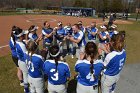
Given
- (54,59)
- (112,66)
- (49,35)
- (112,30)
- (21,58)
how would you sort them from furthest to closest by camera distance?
1. (112,30)
2. (49,35)
3. (21,58)
4. (112,66)
5. (54,59)

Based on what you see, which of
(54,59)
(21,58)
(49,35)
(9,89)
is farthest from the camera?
(49,35)

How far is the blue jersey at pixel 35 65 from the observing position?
249 inches

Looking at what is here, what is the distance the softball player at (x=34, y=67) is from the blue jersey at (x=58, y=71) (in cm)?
58

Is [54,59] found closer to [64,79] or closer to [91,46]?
[64,79]

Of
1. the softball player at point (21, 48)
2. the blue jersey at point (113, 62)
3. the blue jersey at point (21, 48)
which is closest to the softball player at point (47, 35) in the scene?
the softball player at point (21, 48)

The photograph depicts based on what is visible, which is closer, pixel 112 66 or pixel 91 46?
pixel 91 46

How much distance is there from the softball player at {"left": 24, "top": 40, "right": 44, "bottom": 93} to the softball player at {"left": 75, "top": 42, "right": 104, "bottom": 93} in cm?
130

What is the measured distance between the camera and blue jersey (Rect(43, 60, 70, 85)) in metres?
5.73

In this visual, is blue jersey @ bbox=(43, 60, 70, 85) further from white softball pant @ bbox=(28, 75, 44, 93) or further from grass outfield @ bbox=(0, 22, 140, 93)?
grass outfield @ bbox=(0, 22, 140, 93)

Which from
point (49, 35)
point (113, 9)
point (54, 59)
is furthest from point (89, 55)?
point (113, 9)

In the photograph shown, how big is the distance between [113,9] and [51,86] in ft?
237

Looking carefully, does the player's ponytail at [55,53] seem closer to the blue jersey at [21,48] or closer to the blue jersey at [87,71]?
the blue jersey at [87,71]

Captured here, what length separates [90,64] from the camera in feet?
17.5

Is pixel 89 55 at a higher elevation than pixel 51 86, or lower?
higher
